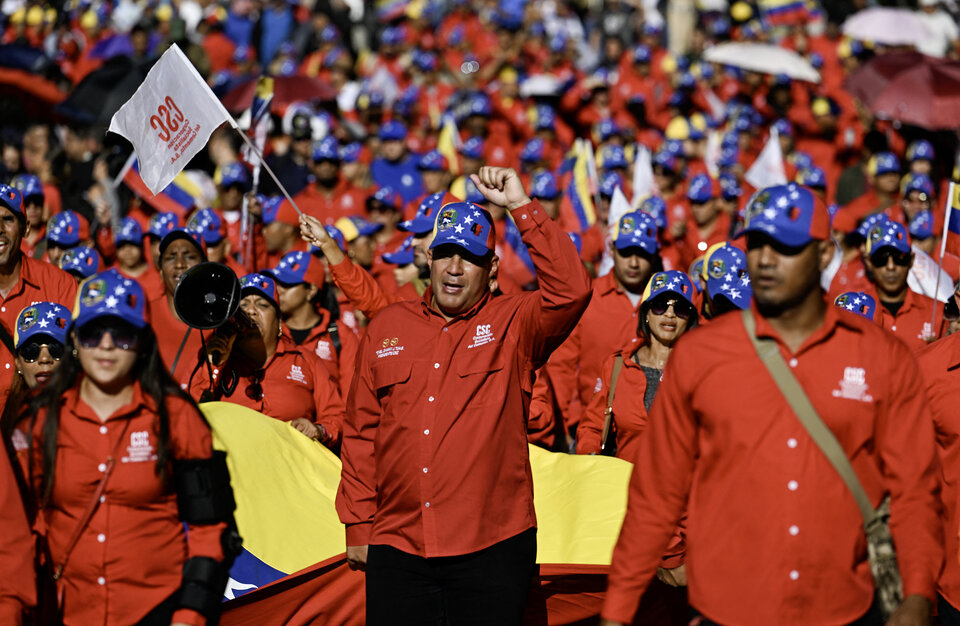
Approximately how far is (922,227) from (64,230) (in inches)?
303

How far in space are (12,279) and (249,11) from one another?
59.9ft

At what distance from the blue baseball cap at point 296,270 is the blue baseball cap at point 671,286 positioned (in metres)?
2.77

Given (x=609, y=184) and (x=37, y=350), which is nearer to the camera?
(x=37, y=350)

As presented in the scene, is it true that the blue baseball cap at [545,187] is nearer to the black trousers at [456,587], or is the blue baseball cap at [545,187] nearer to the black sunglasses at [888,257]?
the black sunglasses at [888,257]

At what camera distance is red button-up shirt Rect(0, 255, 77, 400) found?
8.41 meters

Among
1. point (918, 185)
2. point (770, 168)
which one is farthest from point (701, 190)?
point (770, 168)

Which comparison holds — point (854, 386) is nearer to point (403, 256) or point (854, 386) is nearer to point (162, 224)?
point (403, 256)

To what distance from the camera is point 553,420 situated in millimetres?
9133

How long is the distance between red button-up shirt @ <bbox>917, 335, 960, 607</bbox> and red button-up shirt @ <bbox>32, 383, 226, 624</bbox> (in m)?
3.61

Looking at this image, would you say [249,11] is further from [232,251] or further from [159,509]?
[159,509]

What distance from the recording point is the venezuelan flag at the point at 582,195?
15008 mm

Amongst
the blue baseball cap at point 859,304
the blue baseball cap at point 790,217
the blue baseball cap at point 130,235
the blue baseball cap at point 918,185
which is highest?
the blue baseball cap at point 130,235

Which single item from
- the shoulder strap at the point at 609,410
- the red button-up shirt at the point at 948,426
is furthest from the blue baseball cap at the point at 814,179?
the red button-up shirt at the point at 948,426

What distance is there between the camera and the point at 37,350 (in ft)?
23.8
